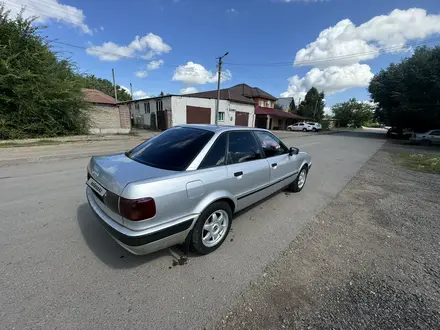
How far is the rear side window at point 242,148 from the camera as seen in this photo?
9.87 feet

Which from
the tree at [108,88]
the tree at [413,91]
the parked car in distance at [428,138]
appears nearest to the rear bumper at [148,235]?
the parked car in distance at [428,138]

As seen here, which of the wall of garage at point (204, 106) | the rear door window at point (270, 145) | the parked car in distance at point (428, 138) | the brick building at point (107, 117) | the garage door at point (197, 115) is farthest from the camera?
the garage door at point (197, 115)

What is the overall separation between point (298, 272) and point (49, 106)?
619 inches

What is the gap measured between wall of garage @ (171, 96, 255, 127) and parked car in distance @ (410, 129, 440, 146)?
1804 cm

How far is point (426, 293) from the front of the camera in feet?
7.18

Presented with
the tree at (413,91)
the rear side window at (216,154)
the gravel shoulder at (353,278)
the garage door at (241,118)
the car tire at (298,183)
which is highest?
the tree at (413,91)

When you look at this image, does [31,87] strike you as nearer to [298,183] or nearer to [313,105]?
[298,183]

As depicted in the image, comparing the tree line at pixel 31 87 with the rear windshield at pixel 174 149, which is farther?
the tree line at pixel 31 87

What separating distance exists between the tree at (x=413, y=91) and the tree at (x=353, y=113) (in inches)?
1748

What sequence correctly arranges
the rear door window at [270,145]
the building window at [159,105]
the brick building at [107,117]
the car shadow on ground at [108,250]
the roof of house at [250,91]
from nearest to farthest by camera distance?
1. the car shadow on ground at [108,250]
2. the rear door window at [270,145]
3. the brick building at [107,117]
4. the building window at [159,105]
5. the roof of house at [250,91]

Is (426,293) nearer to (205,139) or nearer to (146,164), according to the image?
(205,139)

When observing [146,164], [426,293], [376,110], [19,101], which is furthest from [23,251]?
[376,110]

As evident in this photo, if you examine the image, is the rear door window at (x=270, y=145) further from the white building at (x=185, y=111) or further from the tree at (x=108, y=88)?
the tree at (x=108, y=88)

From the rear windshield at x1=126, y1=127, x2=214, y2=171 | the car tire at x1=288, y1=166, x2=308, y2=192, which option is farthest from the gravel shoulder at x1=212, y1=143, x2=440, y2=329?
the rear windshield at x1=126, y1=127, x2=214, y2=171
